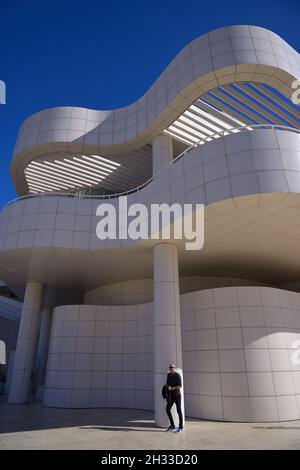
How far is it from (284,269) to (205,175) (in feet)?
30.9

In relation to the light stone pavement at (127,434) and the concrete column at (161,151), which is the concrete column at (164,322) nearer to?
the light stone pavement at (127,434)

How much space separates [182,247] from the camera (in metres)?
14.2

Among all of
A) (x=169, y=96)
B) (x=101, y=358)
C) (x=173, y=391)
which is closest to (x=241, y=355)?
(x=173, y=391)

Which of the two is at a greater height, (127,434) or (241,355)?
(241,355)

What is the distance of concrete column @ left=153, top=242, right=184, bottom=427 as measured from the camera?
11.8 m

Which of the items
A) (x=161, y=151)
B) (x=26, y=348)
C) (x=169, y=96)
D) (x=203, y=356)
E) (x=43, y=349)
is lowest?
(x=203, y=356)

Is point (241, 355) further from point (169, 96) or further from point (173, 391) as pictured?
point (169, 96)

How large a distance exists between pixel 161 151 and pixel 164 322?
28.6ft

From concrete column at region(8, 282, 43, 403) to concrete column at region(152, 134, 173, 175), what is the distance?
36.1ft

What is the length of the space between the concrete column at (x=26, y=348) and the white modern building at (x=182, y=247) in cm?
7

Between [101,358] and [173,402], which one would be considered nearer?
[173,402]

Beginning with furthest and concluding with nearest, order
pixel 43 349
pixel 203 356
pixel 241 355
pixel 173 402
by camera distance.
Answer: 1. pixel 43 349
2. pixel 203 356
3. pixel 241 355
4. pixel 173 402

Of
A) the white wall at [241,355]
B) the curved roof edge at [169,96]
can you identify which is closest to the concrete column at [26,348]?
the curved roof edge at [169,96]

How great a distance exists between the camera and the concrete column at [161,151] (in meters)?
15.6
